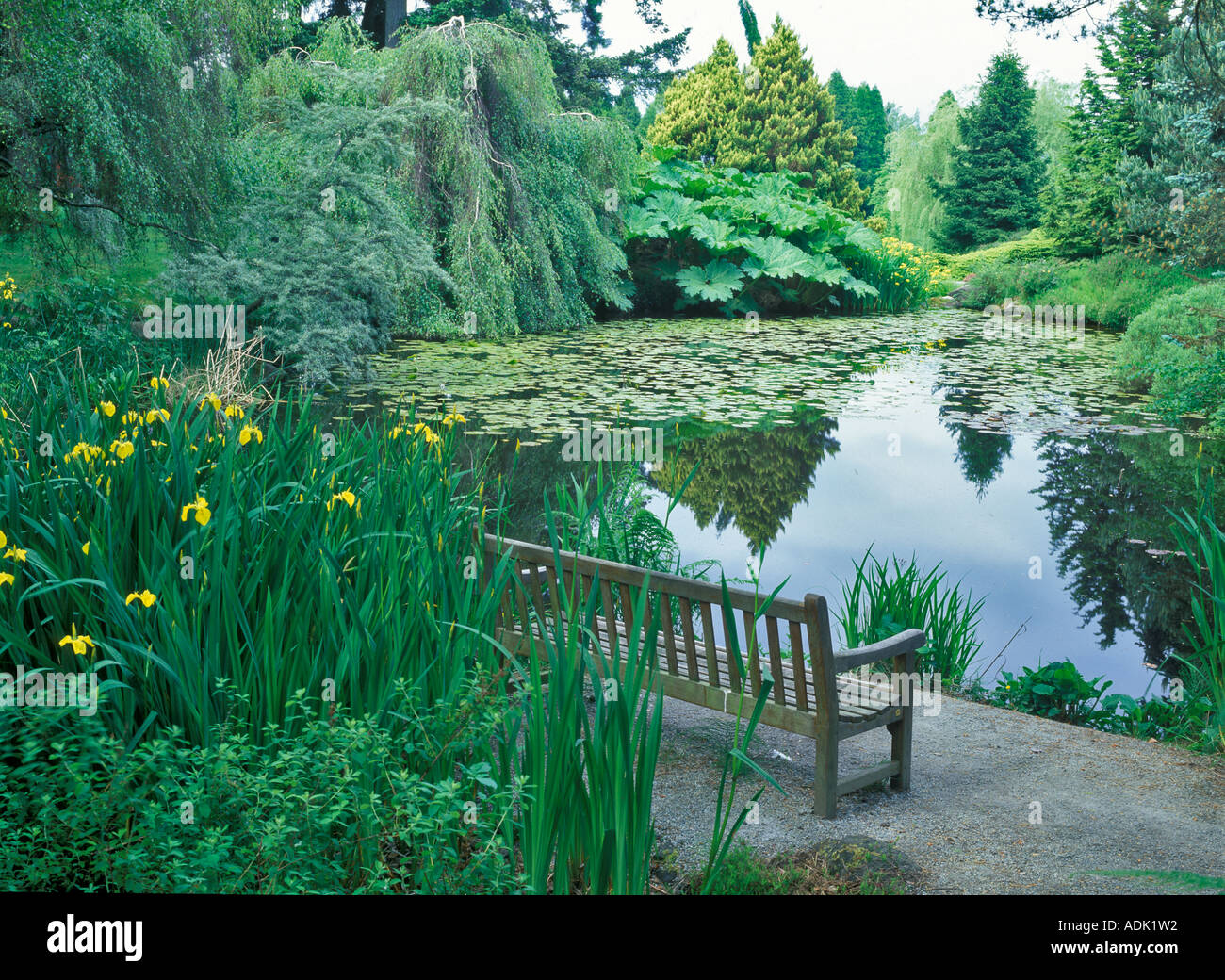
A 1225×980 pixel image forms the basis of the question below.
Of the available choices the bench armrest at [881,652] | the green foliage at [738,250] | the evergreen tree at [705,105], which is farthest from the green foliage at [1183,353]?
the evergreen tree at [705,105]

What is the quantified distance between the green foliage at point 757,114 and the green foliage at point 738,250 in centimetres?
411

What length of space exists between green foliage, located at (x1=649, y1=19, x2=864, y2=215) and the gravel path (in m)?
20.6

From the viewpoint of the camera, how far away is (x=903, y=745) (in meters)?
3.18

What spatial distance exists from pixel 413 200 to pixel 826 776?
33.3 ft

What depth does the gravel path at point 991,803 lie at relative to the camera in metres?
2.66

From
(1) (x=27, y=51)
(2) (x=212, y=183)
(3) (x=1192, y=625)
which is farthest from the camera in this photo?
(2) (x=212, y=183)

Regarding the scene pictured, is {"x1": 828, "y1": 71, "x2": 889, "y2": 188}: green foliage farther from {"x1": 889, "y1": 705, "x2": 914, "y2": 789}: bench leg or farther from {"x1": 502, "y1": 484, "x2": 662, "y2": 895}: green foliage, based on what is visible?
{"x1": 502, "y1": 484, "x2": 662, "y2": 895}: green foliage

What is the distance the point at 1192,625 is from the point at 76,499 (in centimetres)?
486

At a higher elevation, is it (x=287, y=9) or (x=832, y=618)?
(x=287, y=9)

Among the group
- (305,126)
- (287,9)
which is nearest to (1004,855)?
(305,126)

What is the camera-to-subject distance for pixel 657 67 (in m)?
21.5

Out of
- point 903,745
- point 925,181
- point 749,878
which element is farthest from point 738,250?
point 749,878

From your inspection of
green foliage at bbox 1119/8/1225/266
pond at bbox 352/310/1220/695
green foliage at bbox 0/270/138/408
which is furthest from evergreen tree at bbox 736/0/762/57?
green foliage at bbox 0/270/138/408

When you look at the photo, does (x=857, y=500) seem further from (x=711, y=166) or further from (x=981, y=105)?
(x=981, y=105)
